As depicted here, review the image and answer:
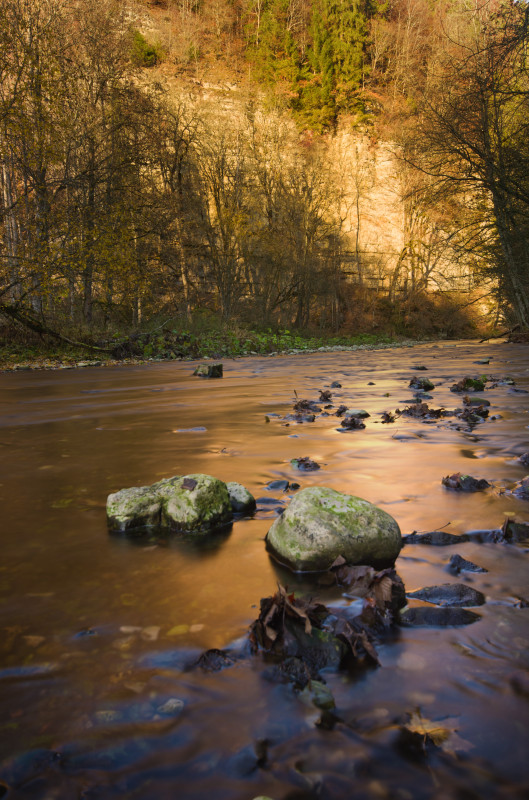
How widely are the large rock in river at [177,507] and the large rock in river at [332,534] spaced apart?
19.0 inches

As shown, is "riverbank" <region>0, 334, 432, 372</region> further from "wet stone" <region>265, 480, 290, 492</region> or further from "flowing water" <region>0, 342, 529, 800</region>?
"wet stone" <region>265, 480, 290, 492</region>

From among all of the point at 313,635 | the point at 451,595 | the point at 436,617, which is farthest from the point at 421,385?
the point at 313,635

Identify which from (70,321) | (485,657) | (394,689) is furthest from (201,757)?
(70,321)

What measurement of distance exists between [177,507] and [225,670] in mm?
1228

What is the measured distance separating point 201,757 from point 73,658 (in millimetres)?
556

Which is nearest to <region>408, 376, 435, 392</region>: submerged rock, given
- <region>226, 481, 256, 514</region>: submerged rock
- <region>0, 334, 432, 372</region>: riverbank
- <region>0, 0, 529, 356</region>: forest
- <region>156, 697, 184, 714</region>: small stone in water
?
<region>226, 481, 256, 514</region>: submerged rock

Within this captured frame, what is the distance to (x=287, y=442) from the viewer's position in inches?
184

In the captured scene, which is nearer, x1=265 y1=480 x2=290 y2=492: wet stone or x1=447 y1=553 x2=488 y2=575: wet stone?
x1=447 y1=553 x2=488 y2=575: wet stone

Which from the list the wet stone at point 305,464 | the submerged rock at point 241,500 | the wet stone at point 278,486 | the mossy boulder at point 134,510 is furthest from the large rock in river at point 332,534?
the wet stone at point 305,464

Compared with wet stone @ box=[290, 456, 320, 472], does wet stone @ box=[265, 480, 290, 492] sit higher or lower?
lower

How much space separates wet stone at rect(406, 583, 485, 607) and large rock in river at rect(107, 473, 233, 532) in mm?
1088

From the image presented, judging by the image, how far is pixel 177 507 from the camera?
8.93 feet

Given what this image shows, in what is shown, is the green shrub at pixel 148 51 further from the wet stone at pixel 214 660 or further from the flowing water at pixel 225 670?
the wet stone at pixel 214 660

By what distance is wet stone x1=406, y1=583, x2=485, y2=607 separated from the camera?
188 centimetres
